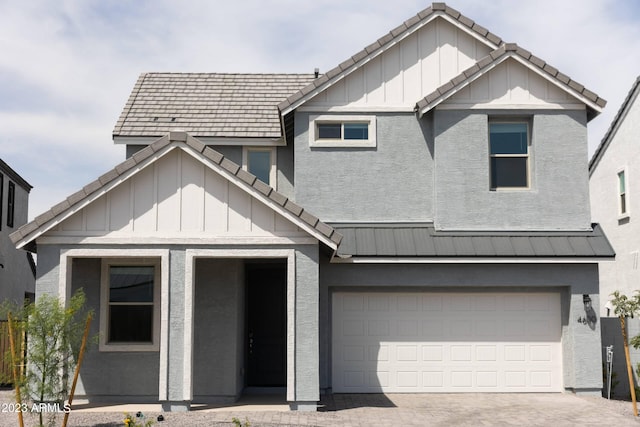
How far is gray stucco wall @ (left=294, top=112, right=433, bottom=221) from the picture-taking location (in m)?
15.3

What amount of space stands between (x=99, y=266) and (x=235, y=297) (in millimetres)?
2738

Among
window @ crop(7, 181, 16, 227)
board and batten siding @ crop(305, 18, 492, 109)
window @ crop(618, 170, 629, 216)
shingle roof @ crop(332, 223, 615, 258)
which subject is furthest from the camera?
window @ crop(7, 181, 16, 227)

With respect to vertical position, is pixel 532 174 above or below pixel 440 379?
above

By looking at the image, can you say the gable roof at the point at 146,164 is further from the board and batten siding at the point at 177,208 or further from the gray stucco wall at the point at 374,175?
the gray stucco wall at the point at 374,175

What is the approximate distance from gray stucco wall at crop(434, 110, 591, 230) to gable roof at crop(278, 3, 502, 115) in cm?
196

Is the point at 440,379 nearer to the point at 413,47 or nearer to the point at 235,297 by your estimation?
the point at 235,297

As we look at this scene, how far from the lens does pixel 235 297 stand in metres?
13.5

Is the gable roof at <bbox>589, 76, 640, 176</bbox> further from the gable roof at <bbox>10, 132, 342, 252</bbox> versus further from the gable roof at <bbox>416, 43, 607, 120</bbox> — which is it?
the gable roof at <bbox>10, 132, 342, 252</bbox>

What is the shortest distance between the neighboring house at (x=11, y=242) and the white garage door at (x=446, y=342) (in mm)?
12411

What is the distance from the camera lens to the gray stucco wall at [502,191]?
1483 centimetres

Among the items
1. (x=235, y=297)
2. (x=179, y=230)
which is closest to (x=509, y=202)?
(x=235, y=297)

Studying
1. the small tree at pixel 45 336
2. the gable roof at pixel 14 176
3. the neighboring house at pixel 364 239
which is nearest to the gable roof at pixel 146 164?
the neighboring house at pixel 364 239

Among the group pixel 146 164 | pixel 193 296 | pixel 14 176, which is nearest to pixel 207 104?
pixel 146 164

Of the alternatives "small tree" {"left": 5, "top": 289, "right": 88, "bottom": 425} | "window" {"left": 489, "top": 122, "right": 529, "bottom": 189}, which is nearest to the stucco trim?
"small tree" {"left": 5, "top": 289, "right": 88, "bottom": 425}
